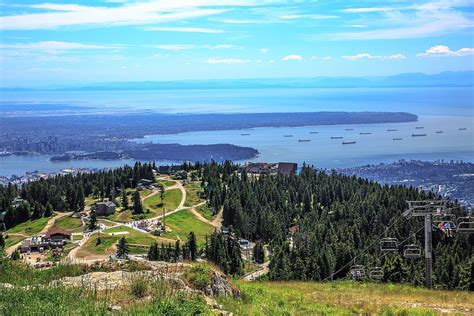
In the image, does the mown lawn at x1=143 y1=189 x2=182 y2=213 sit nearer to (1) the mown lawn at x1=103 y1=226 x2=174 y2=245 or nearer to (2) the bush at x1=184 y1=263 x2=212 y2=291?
(1) the mown lawn at x1=103 y1=226 x2=174 y2=245

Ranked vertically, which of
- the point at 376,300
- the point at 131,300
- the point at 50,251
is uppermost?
the point at 131,300

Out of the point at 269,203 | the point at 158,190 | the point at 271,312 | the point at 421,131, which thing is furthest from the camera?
the point at 421,131

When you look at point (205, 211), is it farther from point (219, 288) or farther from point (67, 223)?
point (219, 288)

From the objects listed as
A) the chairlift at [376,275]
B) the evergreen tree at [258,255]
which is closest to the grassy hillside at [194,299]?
the chairlift at [376,275]

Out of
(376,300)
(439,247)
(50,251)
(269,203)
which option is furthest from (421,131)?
(376,300)

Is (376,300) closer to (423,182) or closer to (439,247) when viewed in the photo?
(439,247)
